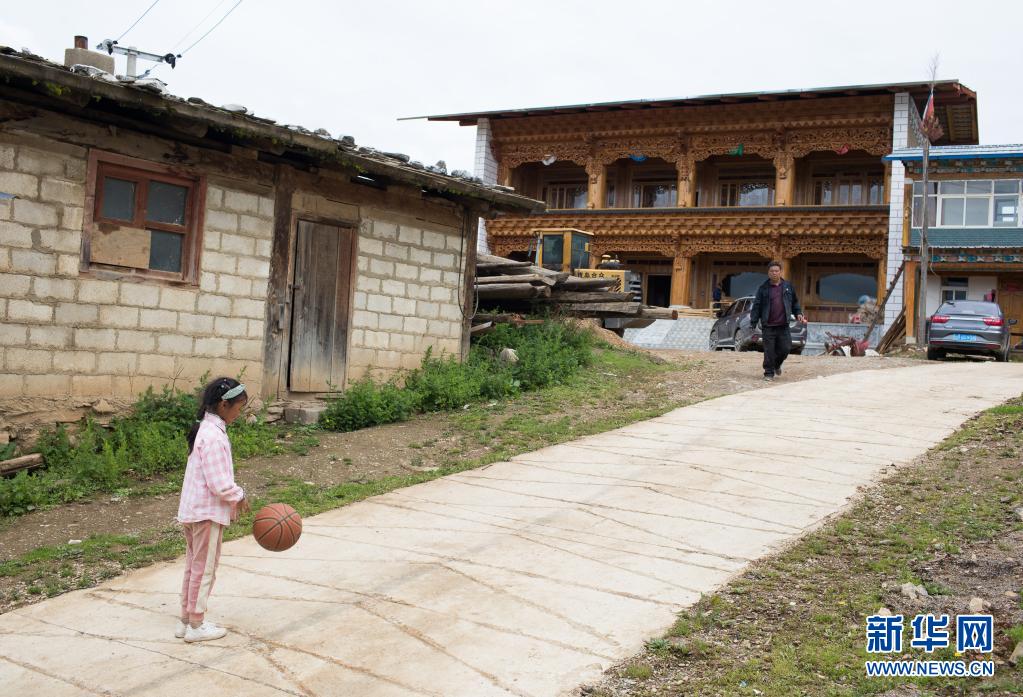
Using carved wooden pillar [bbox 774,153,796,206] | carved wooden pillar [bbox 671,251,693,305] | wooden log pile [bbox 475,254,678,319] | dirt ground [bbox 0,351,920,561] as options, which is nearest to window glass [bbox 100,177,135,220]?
dirt ground [bbox 0,351,920,561]

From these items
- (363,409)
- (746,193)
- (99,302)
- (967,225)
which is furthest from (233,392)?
(746,193)

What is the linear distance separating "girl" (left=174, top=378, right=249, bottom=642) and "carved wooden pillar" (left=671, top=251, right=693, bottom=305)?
29.6 metres

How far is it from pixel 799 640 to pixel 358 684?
203 cm

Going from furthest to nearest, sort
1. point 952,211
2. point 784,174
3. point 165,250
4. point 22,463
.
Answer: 1. point 784,174
2. point 952,211
3. point 165,250
4. point 22,463

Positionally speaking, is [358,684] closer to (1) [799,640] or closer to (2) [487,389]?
(1) [799,640]

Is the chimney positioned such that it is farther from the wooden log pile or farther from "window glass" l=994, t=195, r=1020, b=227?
"window glass" l=994, t=195, r=1020, b=227

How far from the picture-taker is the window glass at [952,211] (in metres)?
A: 27.0

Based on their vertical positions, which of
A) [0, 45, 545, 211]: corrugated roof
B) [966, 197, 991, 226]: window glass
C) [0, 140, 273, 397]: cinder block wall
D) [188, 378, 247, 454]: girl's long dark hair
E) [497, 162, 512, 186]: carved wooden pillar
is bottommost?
[188, 378, 247, 454]: girl's long dark hair

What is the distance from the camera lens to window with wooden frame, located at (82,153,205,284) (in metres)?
8.66

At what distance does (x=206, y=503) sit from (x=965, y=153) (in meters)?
27.2

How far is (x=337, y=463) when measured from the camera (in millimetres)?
8602

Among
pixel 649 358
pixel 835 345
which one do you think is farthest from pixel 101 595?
pixel 835 345

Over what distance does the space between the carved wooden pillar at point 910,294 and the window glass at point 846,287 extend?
13.1ft

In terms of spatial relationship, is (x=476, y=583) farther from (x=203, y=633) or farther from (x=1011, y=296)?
(x=1011, y=296)
